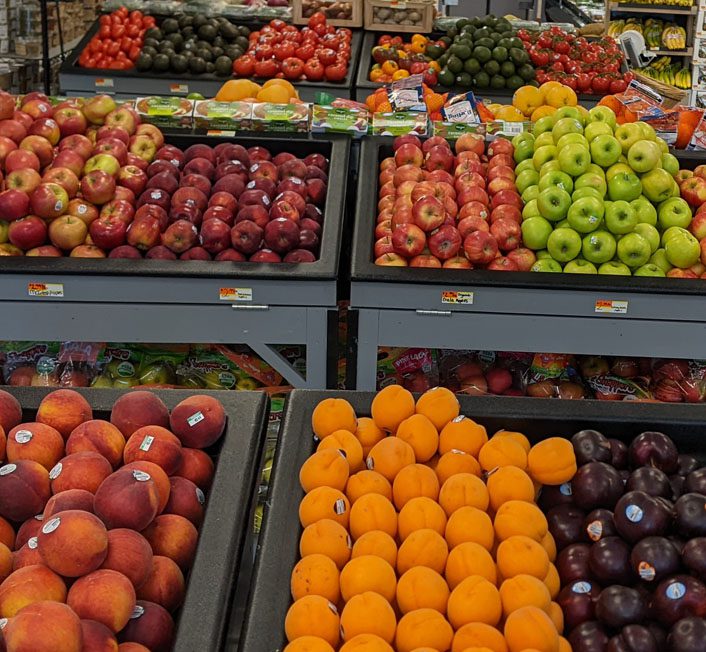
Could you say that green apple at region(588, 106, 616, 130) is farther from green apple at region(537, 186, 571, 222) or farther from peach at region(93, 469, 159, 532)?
peach at region(93, 469, 159, 532)

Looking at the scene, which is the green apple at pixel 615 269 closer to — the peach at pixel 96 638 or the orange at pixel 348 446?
the orange at pixel 348 446

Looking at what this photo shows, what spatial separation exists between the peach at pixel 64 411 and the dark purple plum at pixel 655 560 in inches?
48.1

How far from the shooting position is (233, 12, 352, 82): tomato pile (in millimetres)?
5688

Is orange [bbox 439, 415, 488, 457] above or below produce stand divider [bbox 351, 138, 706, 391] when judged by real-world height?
above

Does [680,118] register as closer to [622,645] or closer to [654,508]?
[654,508]

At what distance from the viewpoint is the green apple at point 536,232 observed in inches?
125

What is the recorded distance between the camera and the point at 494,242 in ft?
10.3

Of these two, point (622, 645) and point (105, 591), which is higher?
point (105, 591)

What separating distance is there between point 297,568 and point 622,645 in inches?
23.9

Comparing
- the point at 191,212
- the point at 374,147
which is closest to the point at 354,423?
the point at 191,212

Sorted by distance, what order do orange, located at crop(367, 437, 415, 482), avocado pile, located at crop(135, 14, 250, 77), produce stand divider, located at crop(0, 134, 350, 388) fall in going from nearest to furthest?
orange, located at crop(367, 437, 415, 482), produce stand divider, located at crop(0, 134, 350, 388), avocado pile, located at crop(135, 14, 250, 77)

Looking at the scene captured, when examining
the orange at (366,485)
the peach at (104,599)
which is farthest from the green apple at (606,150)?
the peach at (104,599)

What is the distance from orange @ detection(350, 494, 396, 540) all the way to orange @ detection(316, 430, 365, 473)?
17 cm

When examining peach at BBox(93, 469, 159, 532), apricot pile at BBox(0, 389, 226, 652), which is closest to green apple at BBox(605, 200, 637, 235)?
apricot pile at BBox(0, 389, 226, 652)
